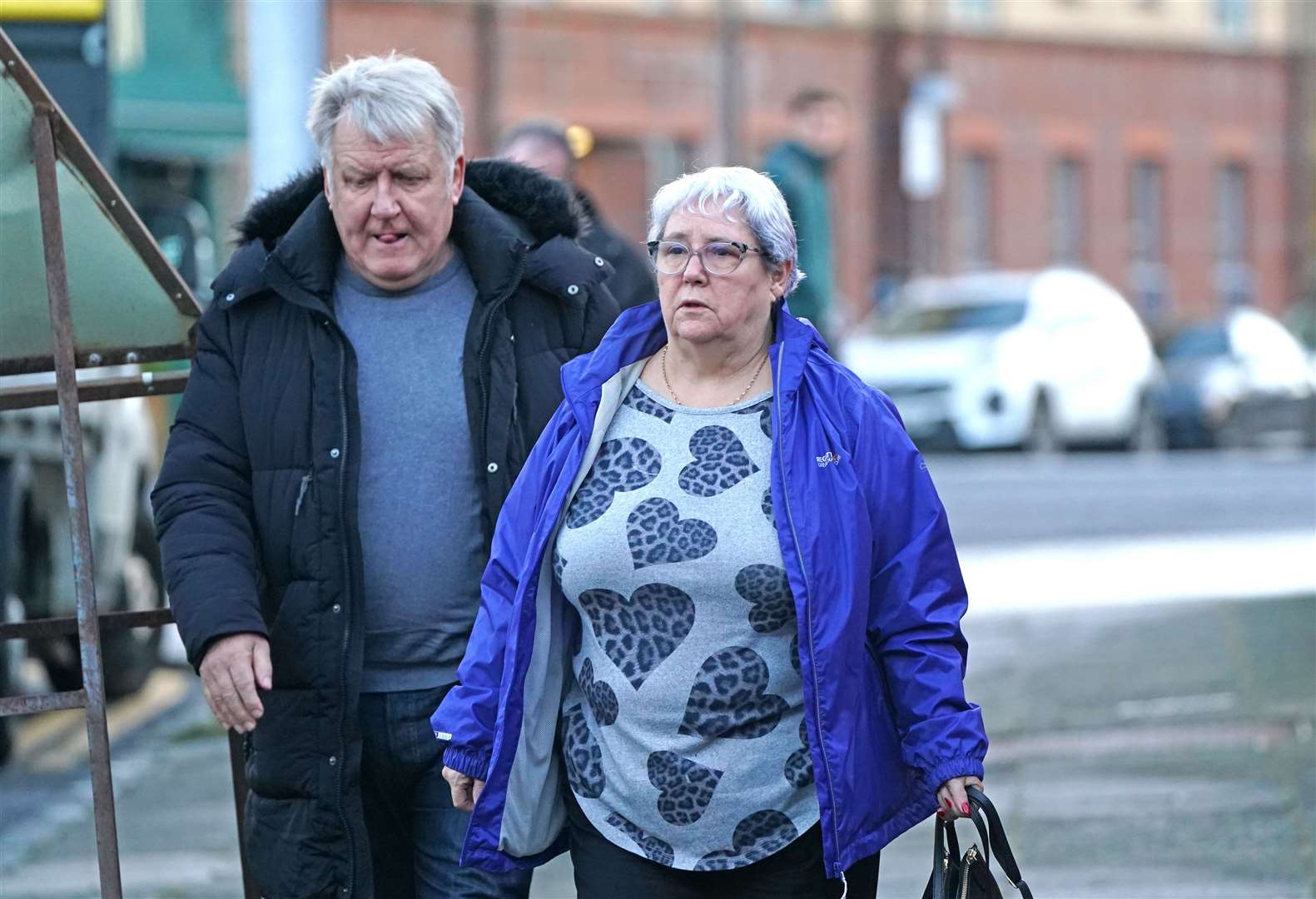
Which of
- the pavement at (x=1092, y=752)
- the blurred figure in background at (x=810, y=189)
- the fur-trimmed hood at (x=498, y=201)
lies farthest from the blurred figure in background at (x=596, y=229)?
the fur-trimmed hood at (x=498, y=201)

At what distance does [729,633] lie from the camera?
3.62 metres

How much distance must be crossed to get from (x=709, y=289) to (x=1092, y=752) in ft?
15.7

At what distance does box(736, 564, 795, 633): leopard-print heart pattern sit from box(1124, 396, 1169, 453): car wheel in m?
21.8

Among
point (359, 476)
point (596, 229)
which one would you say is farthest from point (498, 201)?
point (596, 229)

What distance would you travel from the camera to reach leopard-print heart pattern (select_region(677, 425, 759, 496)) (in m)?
3.67

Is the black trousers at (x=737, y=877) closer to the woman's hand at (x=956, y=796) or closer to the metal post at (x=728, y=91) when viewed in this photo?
the woman's hand at (x=956, y=796)

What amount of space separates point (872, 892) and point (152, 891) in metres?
3.31

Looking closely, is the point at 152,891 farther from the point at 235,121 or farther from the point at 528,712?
the point at 235,121

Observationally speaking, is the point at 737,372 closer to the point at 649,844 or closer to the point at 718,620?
the point at 718,620

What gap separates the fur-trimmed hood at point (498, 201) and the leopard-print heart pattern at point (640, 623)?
0.93m

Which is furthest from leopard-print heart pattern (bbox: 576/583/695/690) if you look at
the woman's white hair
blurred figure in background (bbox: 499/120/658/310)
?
blurred figure in background (bbox: 499/120/658/310)

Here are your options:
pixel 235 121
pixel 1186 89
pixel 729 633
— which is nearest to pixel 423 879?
pixel 729 633

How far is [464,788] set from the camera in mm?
3824

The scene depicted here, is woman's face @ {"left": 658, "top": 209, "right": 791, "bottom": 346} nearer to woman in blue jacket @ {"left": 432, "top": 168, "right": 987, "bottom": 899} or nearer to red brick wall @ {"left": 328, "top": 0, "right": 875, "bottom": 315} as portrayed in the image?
woman in blue jacket @ {"left": 432, "top": 168, "right": 987, "bottom": 899}
